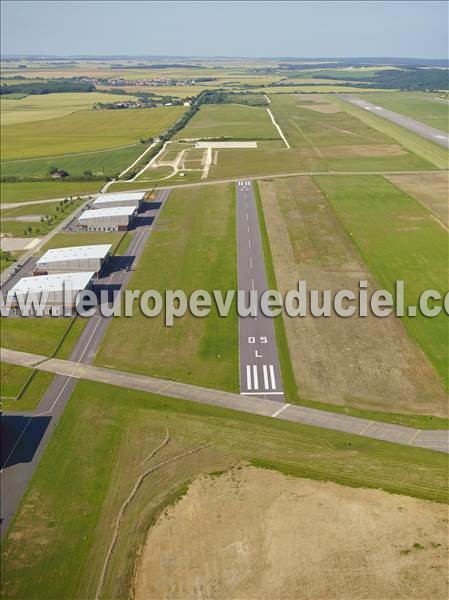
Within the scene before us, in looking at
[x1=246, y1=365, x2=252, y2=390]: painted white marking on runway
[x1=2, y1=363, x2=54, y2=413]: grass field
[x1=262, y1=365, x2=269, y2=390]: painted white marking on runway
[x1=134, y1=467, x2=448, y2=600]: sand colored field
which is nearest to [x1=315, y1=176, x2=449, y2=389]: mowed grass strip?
[x1=262, y1=365, x2=269, y2=390]: painted white marking on runway

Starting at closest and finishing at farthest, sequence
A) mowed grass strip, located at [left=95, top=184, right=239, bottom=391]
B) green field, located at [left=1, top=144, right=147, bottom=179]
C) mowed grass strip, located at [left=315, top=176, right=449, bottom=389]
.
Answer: mowed grass strip, located at [left=95, top=184, right=239, bottom=391], mowed grass strip, located at [left=315, top=176, right=449, bottom=389], green field, located at [left=1, top=144, right=147, bottom=179]

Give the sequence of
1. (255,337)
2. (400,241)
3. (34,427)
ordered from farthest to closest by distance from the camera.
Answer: (400,241)
(255,337)
(34,427)

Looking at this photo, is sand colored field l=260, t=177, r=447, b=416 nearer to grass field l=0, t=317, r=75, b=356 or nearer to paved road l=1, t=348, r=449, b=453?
paved road l=1, t=348, r=449, b=453

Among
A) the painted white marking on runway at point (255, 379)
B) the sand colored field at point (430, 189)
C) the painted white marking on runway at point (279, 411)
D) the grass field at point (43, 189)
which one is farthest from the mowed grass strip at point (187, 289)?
the sand colored field at point (430, 189)

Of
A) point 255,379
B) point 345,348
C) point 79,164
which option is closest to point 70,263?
point 255,379

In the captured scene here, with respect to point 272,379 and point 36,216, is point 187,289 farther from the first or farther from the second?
point 36,216
